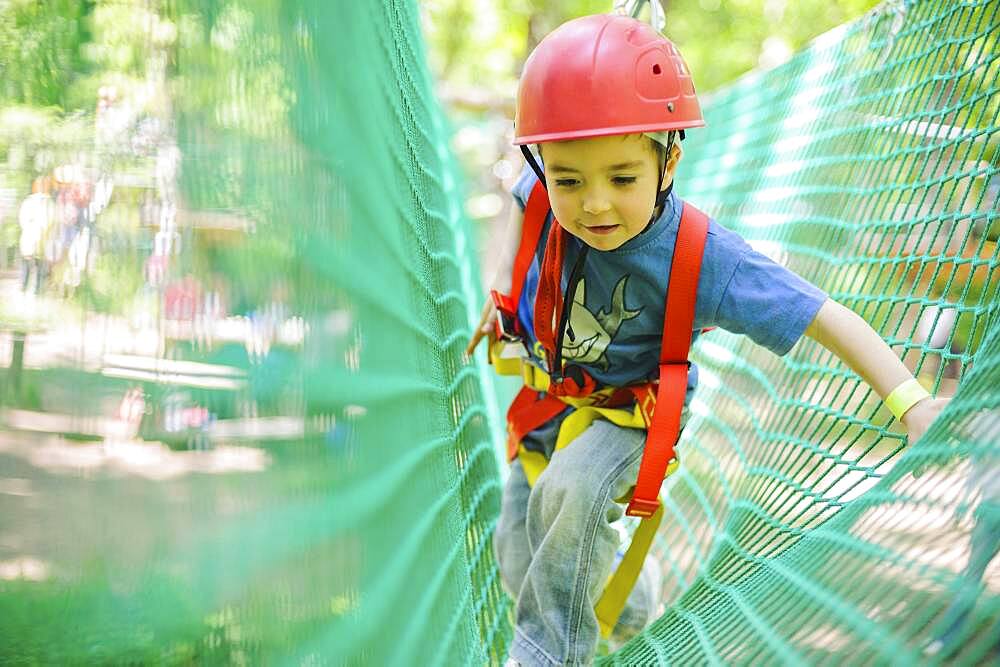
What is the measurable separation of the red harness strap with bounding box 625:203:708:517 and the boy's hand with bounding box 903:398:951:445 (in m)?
0.26

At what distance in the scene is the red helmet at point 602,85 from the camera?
1.20 meters

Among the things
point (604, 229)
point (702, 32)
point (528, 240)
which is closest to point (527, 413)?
point (528, 240)

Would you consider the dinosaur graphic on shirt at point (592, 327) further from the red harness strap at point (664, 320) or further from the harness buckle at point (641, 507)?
the harness buckle at point (641, 507)

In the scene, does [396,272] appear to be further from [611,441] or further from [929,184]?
[929,184]

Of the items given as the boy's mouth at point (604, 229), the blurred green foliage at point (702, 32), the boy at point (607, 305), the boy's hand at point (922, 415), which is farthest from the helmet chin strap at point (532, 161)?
the blurred green foliage at point (702, 32)

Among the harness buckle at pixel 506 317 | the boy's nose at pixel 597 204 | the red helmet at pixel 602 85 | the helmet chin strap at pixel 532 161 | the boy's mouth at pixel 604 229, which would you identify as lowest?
the harness buckle at pixel 506 317

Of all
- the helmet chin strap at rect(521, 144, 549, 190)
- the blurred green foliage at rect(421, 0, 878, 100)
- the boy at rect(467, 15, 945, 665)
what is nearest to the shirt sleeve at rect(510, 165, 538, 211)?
the boy at rect(467, 15, 945, 665)

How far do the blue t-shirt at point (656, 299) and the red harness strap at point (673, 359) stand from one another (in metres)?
0.02

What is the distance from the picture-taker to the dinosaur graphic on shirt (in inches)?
53.1

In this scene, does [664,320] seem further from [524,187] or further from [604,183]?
[524,187]

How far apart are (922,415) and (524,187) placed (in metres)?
0.64

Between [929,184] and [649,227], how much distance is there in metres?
0.54

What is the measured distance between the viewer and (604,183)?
4.02 feet

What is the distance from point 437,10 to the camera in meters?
6.94
